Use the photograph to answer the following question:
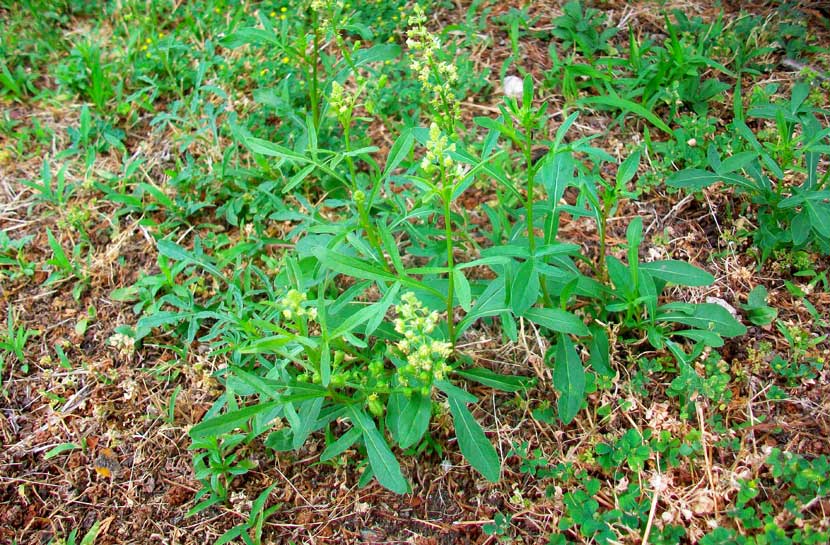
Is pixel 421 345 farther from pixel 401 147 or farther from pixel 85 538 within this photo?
pixel 85 538

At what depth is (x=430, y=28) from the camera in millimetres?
3562

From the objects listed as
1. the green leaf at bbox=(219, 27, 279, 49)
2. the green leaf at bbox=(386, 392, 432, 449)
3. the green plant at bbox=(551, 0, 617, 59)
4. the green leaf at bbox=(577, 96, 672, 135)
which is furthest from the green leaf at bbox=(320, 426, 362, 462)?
the green plant at bbox=(551, 0, 617, 59)

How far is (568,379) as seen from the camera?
2.26m

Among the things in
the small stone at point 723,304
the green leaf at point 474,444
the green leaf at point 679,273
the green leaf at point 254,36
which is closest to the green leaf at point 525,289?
the green leaf at point 474,444

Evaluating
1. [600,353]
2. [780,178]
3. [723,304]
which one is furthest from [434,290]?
[780,178]

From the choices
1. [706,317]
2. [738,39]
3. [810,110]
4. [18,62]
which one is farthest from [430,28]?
[18,62]

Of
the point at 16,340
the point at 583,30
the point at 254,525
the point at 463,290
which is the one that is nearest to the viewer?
the point at 463,290

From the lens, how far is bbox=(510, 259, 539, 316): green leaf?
6.65 ft

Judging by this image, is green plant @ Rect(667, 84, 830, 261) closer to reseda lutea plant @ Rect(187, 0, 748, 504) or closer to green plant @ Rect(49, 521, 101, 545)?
reseda lutea plant @ Rect(187, 0, 748, 504)

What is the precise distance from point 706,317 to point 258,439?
1.65 meters

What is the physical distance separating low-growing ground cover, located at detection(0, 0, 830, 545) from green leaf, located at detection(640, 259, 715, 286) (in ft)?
0.04

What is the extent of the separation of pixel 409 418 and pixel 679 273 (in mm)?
1071

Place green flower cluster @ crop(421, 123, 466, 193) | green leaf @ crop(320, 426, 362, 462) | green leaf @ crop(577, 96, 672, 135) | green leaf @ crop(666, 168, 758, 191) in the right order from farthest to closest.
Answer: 1. green leaf @ crop(577, 96, 672, 135)
2. green leaf @ crop(666, 168, 758, 191)
3. green leaf @ crop(320, 426, 362, 462)
4. green flower cluster @ crop(421, 123, 466, 193)

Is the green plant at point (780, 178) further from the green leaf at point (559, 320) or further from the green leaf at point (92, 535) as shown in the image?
the green leaf at point (92, 535)
